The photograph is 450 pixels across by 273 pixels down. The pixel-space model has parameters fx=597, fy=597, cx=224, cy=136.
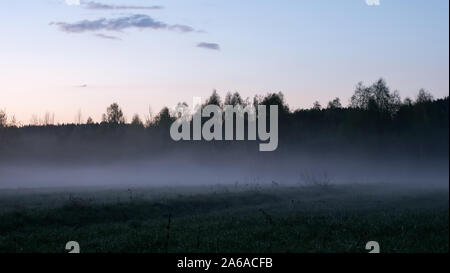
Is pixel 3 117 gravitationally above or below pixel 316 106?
below

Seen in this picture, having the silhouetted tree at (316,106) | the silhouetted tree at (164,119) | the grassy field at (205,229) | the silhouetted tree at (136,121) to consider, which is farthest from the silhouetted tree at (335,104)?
the grassy field at (205,229)

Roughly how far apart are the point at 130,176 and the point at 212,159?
1627cm

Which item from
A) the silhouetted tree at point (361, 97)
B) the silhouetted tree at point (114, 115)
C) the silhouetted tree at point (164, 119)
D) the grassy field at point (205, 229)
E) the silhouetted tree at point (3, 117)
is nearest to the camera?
the grassy field at point (205, 229)

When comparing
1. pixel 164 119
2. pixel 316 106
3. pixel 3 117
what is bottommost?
pixel 3 117

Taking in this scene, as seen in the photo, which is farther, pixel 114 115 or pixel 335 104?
pixel 114 115

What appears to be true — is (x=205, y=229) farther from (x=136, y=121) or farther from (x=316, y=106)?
(x=136, y=121)

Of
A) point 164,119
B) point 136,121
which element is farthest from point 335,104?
point 136,121

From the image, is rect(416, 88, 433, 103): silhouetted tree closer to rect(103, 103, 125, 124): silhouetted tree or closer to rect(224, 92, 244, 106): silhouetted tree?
rect(224, 92, 244, 106): silhouetted tree

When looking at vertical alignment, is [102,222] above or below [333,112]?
below

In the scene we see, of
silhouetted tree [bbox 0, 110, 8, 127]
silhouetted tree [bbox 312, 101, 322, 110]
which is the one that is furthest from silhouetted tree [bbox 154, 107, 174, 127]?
silhouetted tree [bbox 0, 110, 8, 127]

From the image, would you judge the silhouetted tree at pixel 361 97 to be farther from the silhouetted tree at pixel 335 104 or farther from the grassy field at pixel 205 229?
the grassy field at pixel 205 229

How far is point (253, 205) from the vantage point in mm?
42094
